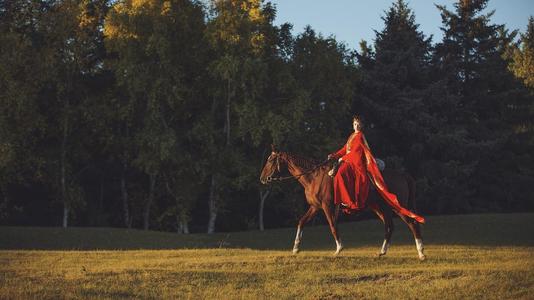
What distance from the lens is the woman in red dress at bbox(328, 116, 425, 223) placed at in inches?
806

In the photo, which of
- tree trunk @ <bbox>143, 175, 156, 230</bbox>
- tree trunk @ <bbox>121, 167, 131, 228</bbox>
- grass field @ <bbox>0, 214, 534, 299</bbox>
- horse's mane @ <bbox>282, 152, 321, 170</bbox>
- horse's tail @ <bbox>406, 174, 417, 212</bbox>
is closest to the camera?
grass field @ <bbox>0, 214, 534, 299</bbox>

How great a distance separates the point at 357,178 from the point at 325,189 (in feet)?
3.43

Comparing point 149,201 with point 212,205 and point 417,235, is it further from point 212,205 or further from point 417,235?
point 417,235

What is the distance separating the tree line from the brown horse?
59.0 ft

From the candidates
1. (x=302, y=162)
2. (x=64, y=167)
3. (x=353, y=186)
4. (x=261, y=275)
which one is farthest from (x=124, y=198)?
(x=261, y=275)

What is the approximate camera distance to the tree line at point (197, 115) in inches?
1571

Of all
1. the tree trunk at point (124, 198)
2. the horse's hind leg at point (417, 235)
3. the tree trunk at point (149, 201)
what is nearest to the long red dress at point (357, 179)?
the horse's hind leg at point (417, 235)

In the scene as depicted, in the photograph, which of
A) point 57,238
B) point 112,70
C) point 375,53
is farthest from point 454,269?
point 375,53

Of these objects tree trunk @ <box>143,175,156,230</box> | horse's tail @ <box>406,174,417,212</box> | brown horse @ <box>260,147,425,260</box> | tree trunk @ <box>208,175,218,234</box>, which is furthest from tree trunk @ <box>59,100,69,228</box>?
horse's tail @ <box>406,174,417,212</box>

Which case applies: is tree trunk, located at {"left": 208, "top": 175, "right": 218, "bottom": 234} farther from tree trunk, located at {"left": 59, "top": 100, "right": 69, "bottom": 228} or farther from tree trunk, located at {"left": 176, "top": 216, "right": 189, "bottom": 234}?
tree trunk, located at {"left": 59, "top": 100, "right": 69, "bottom": 228}

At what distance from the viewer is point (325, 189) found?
20844 millimetres

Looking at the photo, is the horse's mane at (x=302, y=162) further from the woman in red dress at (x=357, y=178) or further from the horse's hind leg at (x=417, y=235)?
the horse's hind leg at (x=417, y=235)

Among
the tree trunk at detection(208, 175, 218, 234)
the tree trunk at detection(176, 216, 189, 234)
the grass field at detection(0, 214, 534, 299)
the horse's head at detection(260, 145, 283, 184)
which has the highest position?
the horse's head at detection(260, 145, 283, 184)

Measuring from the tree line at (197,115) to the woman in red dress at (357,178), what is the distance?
62.2ft
